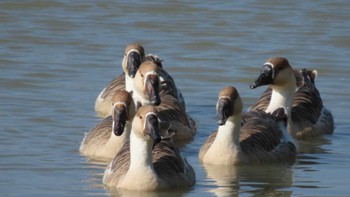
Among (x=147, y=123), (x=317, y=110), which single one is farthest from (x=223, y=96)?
(x=317, y=110)

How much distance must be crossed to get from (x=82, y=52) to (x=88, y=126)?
218 inches

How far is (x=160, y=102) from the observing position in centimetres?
1590

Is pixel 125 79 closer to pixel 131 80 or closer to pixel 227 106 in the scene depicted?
pixel 131 80

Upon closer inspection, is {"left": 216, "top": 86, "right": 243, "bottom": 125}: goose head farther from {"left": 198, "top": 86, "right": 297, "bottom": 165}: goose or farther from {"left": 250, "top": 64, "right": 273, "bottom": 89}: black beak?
{"left": 250, "top": 64, "right": 273, "bottom": 89}: black beak

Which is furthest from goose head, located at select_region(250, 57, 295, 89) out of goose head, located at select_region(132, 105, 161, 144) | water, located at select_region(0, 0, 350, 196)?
goose head, located at select_region(132, 105, 161, 144)

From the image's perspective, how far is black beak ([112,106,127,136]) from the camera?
13932 mm

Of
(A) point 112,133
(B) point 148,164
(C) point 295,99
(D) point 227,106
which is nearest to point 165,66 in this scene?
(C) point 295,99

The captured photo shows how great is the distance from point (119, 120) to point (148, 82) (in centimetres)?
205

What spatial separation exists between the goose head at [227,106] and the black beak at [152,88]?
4.47 ft

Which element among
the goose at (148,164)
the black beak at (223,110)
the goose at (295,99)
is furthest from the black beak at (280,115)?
the goose at (148,164)

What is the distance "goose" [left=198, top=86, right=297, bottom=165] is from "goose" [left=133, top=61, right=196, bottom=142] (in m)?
1.03

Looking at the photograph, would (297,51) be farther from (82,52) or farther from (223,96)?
(223,96)

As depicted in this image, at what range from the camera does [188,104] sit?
19.0 metres

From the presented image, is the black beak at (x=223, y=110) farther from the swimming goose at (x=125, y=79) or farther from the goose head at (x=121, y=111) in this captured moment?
the swimming goose at (x=125, y=79)
